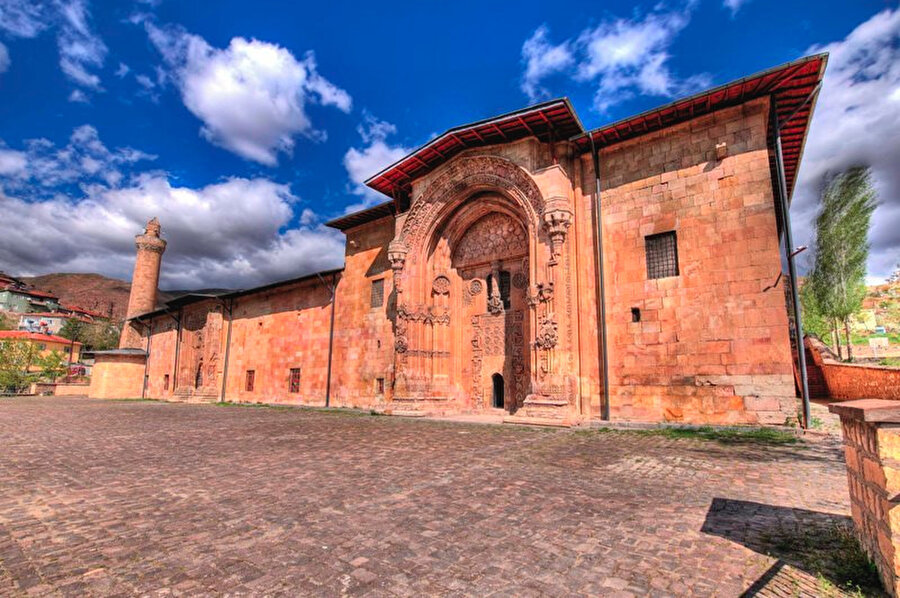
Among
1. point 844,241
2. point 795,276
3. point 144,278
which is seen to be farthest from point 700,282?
point 144,278

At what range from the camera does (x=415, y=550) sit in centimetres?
346

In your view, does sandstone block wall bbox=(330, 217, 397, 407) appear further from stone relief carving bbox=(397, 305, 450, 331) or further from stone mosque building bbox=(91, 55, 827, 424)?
stone relief carving bbox=(397, 305, 450, 331)

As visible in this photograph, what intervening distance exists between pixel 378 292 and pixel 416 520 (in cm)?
1656

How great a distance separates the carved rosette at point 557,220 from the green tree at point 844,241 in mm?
26248

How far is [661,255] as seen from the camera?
41.5 feet

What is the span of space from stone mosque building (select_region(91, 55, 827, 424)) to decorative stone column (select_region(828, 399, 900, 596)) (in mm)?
8896

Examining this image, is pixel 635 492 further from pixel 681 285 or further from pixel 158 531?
pixel 681 285

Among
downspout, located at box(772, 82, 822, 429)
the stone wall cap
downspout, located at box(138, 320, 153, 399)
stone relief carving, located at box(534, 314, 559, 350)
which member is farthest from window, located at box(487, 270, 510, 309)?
downspout, located at box(138, 320, 153, 399)

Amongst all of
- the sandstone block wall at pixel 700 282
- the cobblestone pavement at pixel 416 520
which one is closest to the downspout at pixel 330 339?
the cobblestone pavement at pixel 416 520

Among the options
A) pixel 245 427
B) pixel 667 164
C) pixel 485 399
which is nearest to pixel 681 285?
pixel 667 164

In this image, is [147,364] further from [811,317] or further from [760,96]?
[811,317]

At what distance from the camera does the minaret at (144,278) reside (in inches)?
1519

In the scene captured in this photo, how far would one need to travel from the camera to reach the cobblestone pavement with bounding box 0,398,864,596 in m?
2.92

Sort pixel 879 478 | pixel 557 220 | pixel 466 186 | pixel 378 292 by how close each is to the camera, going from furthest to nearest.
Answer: pixel 378 292, pixel 466 186, pixel 557 220, pixel 879 478
